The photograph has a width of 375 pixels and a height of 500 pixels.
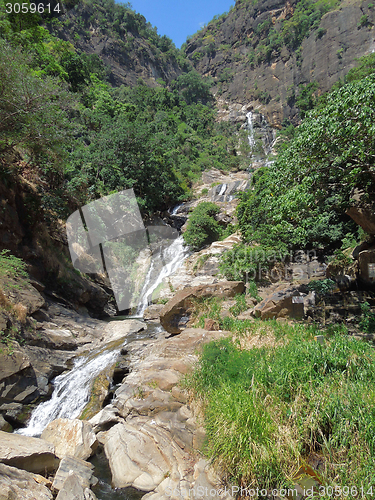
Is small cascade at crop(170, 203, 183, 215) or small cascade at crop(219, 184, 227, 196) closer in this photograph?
small cascade at crop(170, 203, 183, 215)

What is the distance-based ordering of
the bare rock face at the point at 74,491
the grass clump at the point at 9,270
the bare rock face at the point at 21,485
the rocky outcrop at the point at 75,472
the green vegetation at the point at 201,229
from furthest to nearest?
1. the green vegetation at the point at 201,229
2. the grass clump at the point at 9,270
3. the rocky outcrop at the point at 75,472
4. the bare rock face at the point at 74,491
5. the bare rock face at the point at 21,485

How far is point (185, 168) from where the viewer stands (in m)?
32.4

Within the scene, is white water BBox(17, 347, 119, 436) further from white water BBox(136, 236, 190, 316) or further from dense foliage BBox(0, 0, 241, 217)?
dense foliage BBox(0, 0, 241, 217)

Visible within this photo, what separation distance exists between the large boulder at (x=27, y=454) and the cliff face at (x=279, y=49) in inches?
2000

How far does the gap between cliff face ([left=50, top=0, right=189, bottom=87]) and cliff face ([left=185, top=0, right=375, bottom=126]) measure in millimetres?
15311

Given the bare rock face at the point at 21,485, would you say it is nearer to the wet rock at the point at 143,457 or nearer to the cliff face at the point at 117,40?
the wet rock at the point at 143,457

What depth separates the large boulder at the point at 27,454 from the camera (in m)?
4.50

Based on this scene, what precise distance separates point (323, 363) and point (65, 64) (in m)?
34.7

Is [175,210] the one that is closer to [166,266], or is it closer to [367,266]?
[166,266]

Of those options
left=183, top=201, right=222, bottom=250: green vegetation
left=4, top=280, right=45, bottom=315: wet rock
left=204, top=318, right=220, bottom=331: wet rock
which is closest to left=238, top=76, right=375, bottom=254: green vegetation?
left=204, top=318, right=220, bottom=331: wet rock

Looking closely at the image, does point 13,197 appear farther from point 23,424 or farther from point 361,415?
point 361,415

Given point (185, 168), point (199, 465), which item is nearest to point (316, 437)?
point (199, 465)

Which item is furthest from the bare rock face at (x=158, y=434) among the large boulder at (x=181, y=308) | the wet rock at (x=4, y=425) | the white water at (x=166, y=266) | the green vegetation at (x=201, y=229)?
the green vegetation at (x=201, y=229)

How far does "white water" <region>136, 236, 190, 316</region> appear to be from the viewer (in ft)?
59.6
